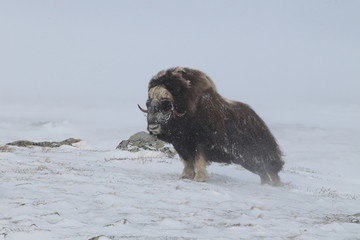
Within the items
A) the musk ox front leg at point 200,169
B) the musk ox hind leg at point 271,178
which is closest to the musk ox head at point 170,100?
the musk ox front leg at point 200,169

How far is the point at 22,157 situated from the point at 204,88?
7.87 metres

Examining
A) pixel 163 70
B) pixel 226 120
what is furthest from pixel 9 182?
pixel 226 120

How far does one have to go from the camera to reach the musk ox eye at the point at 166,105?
38.0ft

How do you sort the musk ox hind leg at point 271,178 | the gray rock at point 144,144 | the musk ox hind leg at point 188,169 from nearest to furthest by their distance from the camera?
the musk ox hind leg at point 188,169
the musk ox hind leg at point 271,178
the gray rock at point 144,144

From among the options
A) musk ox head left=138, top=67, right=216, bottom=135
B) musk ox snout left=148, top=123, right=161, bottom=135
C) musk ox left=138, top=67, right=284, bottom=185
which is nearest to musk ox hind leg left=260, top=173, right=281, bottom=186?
musk ox left=138, top=67, right=284, bottom=185

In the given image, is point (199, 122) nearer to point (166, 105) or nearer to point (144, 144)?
point (166, 105)

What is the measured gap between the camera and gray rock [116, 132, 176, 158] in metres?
27.1

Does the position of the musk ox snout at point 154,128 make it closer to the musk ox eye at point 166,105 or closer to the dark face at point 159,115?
the dark face at point 159,115

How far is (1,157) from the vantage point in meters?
15.9

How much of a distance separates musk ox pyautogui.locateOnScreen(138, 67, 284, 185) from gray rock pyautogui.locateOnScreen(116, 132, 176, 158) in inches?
546

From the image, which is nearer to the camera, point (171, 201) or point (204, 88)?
point (171, 201)

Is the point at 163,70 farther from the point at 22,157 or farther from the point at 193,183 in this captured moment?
the point at 22,157

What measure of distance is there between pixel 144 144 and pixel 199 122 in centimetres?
1671

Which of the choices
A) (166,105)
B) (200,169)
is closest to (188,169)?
(200,169)
